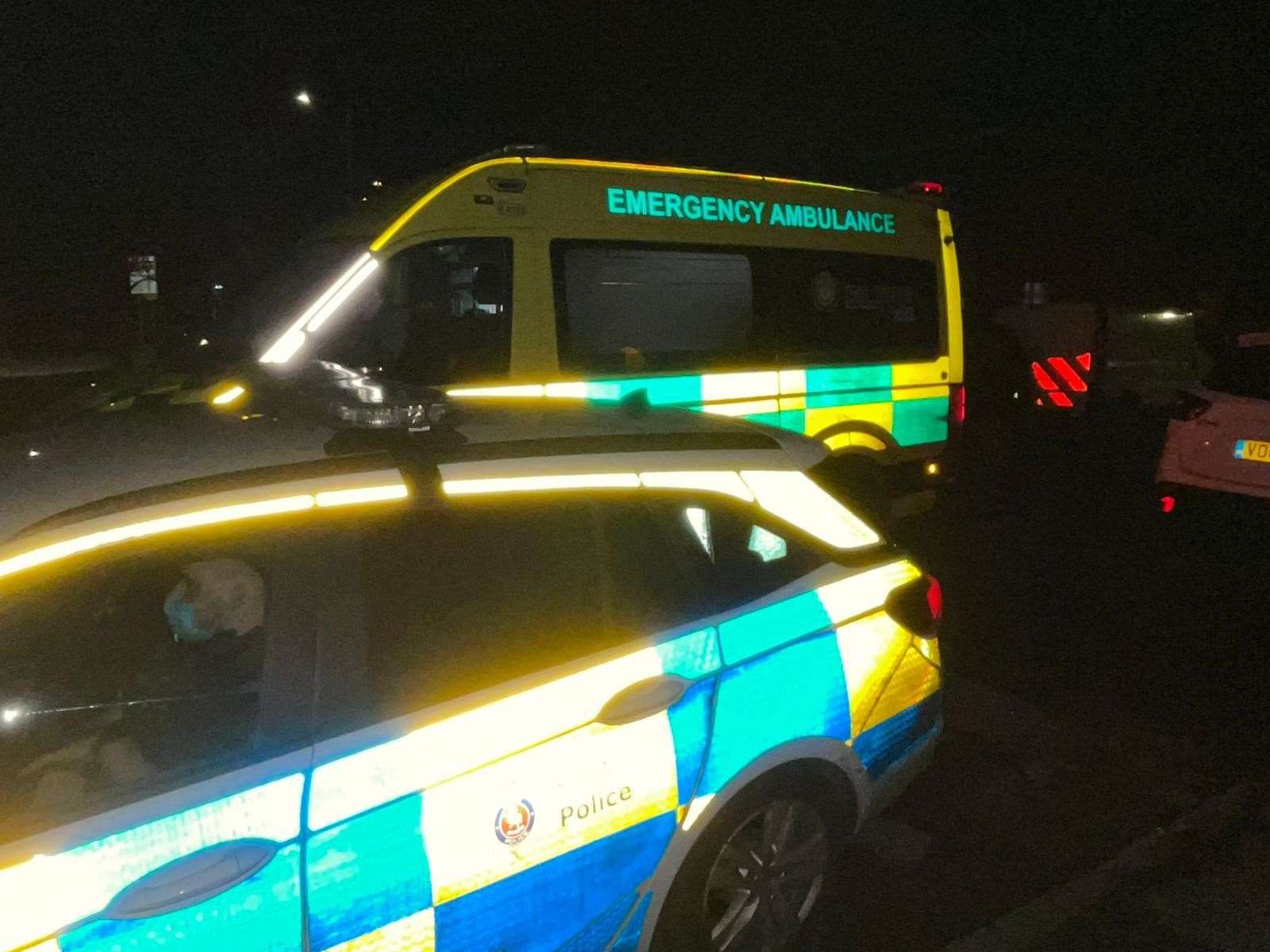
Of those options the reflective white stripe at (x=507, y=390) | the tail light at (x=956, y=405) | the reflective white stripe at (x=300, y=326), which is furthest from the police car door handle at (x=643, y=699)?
the tail light at (x=956, y=405)

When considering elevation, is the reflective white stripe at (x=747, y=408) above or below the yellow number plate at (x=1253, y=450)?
above

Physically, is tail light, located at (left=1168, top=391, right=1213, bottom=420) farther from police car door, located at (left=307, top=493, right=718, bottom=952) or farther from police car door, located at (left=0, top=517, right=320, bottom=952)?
police car door, located at (left=0, top=517, right=320, bottom=952)

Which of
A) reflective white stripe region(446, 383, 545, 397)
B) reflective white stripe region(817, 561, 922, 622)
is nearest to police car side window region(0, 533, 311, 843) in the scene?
reflective white stripe region(817, 561, 922, 622)

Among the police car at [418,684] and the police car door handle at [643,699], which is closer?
the police car at [418,684]

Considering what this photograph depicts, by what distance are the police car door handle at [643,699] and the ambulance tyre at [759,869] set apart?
13.8 inches

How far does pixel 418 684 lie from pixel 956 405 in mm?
5140

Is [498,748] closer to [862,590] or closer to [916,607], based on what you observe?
[862,590]

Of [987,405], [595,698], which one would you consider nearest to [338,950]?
[595,698]

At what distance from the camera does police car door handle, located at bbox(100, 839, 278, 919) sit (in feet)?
4.85

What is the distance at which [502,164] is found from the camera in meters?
4.38

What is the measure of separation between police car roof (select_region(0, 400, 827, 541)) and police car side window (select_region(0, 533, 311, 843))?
13cm

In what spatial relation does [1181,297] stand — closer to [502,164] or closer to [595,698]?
[502,164]

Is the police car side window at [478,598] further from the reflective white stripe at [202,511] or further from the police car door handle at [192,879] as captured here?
the police car door handle at [192,879]

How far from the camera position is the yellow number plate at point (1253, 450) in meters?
5.35
